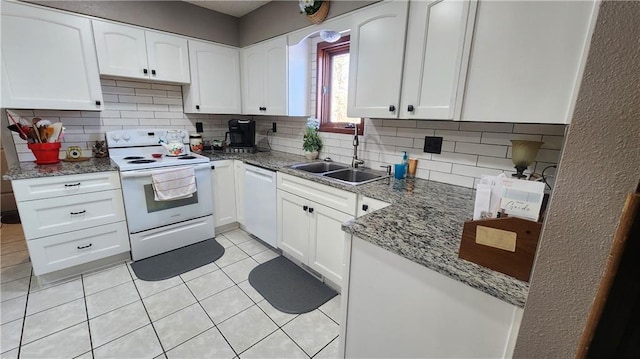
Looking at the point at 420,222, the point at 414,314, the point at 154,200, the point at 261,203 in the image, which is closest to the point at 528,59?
the point at 420,222

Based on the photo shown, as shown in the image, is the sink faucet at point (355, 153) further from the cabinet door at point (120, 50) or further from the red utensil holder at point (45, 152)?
the red utensil holder at point (45, 152)

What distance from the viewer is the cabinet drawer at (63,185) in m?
1.85

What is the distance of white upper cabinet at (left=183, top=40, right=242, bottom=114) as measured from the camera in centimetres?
283

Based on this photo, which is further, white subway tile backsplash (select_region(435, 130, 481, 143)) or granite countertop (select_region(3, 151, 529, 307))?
white subway tile backsplash (select_region(435, 130, 481, 143))

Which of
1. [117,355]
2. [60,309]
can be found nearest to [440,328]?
[117,355]

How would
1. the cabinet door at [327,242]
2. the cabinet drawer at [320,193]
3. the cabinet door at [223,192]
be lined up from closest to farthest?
1. the cabinet drawer at [320,193]
2. the cabinet door at [327,242]
3. the cabinet door at [223,192]

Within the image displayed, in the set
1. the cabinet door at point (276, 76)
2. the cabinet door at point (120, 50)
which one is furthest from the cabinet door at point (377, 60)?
the cabinet door at point (120, 50)

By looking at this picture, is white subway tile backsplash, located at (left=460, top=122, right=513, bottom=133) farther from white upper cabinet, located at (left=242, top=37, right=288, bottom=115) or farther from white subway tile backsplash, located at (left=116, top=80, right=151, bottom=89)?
white subway tile backsplash, located at (left=116, top=80, right=151, bottom=89)

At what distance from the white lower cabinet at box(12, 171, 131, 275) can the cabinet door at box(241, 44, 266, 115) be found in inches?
57.3

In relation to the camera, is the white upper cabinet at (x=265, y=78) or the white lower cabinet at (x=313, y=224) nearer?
the white lower cabinet at (x=313, y=224)

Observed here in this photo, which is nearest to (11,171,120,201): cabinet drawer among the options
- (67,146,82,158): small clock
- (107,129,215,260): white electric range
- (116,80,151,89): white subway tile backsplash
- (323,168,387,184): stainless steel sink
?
(107,129,215,260): white electric range

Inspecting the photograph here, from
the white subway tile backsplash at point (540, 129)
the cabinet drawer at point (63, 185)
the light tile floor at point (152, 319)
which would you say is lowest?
the light tile floor at point (152, 319)

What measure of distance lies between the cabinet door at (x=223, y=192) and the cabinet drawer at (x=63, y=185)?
0.82m

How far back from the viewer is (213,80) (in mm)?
2945
